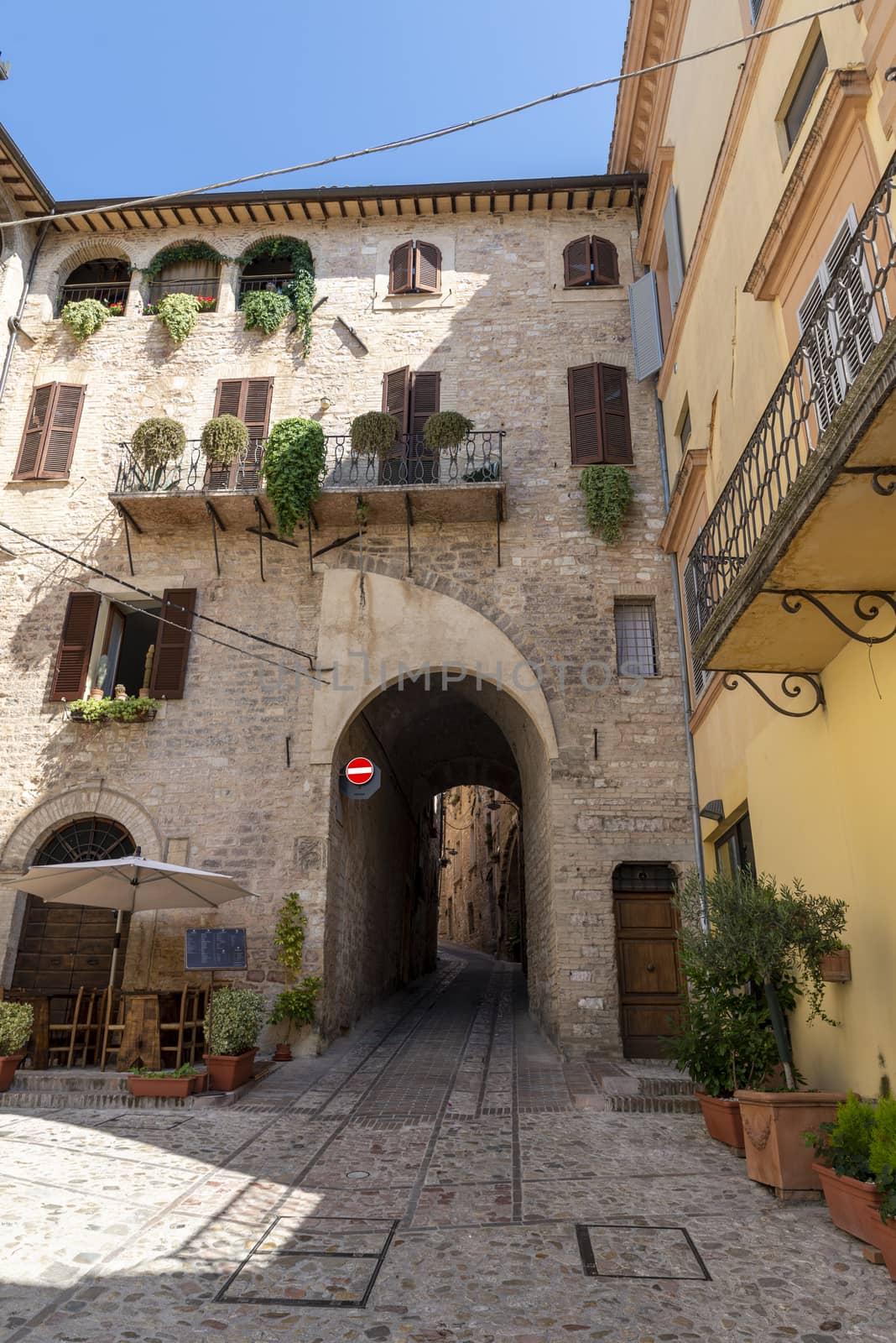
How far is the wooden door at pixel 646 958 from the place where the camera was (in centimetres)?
1130

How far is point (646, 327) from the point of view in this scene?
46.8 feet

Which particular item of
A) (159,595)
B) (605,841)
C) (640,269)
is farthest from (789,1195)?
(640,269)

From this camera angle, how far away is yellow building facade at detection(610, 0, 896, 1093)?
199 inches

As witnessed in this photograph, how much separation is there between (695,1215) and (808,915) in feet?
6.78

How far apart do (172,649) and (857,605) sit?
399 inches

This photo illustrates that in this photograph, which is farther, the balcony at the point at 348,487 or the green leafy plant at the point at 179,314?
the green leafy plant at the point at 179,314

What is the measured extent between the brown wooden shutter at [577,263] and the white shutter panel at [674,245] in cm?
231

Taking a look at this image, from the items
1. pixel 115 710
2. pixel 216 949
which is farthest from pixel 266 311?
pixel 216 949

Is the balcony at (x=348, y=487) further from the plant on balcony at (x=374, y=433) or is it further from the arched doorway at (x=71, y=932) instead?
the arched doorway at (x=71, y=932)

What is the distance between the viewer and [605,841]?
1188 cm

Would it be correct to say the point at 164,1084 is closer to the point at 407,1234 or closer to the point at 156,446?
the point at 407,1234

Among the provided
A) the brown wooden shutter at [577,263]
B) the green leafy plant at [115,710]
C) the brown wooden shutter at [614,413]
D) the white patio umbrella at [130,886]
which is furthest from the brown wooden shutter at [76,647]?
the brown wooden shutter at [577,263]

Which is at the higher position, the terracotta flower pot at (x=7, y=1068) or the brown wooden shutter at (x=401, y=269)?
the brown wooden shutter at (x=401, y=269)

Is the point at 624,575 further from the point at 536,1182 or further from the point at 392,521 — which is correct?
the point at 536,1182
